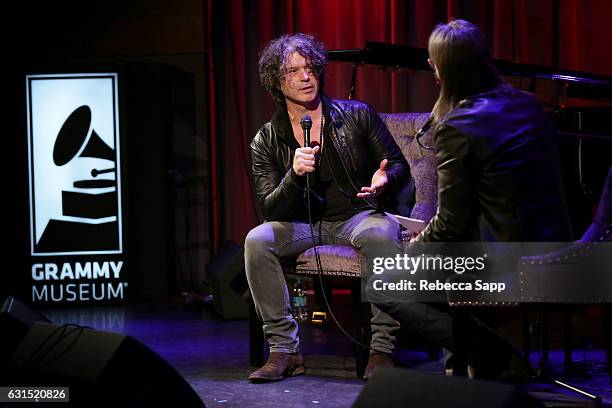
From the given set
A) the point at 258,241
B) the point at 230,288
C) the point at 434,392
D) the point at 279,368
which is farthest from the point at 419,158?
the point at 434,392

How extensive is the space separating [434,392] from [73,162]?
419 centimetres

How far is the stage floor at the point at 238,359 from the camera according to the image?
10.2 ft

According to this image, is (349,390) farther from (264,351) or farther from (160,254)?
(160,254)

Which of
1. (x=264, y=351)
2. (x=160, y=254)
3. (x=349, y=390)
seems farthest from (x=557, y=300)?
(x=160, y=254)

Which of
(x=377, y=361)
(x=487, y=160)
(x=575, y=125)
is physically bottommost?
(x=377, y=361)

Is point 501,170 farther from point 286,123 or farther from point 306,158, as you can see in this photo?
point 286,123

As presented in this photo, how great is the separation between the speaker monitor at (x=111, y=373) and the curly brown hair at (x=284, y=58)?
1804 millimetres

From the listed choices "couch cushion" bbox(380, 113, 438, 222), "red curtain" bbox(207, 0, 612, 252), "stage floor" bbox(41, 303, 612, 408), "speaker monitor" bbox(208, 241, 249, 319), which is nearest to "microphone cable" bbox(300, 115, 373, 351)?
"stage floor" bbox(41, 303, 612, 408)

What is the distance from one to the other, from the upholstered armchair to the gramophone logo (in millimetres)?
2150

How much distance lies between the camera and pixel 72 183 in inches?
216

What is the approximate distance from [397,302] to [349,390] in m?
0.60

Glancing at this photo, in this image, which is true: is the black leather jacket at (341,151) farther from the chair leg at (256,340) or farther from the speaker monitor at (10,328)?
the speaker monitor at (10,328)

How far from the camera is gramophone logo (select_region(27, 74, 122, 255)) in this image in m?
5.48

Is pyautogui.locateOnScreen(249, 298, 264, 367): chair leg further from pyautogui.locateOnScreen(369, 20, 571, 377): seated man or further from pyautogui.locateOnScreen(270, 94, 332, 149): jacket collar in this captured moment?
pyautogui.locateOnScreen(369, 20, 571, 377): seated man
